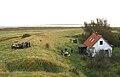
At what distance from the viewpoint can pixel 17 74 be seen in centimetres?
3077

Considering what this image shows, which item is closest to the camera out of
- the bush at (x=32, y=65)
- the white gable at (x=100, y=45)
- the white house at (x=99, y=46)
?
the bush at (x=32, y=65)

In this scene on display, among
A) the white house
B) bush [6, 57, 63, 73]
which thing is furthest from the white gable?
bush [6, 57, 63, 73]

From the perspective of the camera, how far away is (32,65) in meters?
35.1

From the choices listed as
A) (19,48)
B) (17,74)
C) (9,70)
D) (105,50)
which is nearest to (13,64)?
(9,70)

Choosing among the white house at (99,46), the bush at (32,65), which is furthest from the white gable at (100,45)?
the bush at (32,65)

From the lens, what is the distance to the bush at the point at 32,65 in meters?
34.5

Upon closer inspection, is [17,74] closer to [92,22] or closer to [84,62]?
[84,62]

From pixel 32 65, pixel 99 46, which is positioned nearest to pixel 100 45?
pixel 99 46

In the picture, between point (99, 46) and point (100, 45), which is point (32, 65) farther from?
point (100, 45)

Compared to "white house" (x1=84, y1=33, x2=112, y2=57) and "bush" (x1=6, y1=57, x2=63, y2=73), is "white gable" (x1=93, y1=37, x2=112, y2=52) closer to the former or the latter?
"white house" (x1=84, y1=33, x2=112, y2=57)

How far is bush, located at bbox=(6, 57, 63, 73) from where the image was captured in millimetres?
34531

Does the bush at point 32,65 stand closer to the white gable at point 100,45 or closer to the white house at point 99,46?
the white house at point 99,46

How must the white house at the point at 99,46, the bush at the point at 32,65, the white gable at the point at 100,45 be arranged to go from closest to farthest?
the bush at the point at 32,65, the white house at the point at 99,46, the white gable at the point at 100,45

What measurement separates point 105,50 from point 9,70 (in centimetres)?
2228
